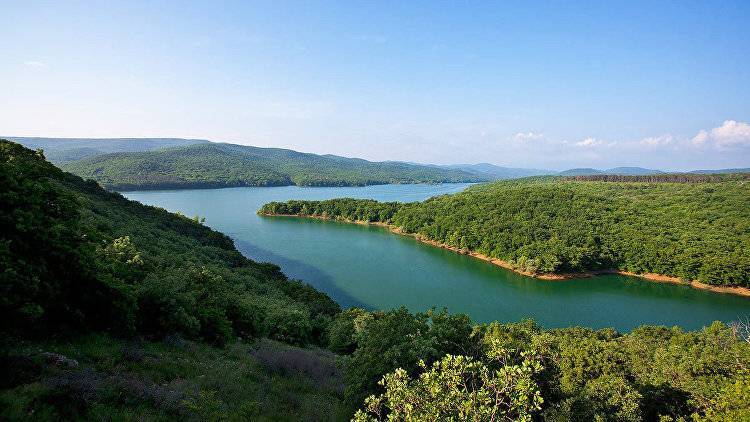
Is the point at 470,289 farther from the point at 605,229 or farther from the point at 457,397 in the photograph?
the point at 457,397

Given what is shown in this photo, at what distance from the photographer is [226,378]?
9.77m

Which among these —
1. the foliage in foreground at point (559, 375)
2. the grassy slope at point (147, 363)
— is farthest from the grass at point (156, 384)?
the foliage in foreground at point (559, 375)

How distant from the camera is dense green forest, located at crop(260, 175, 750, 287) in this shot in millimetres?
43906

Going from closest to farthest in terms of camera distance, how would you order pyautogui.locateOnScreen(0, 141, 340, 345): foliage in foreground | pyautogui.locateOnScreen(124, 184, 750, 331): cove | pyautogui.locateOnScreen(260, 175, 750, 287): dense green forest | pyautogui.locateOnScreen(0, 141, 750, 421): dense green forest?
pyautogui.locateOnScreen(0, 141, 750, 421): dense green forest, pyautogui.locateOnScreen(0, 141, 340, 345): foliage in foreground, pyautogui.locateOnScreen(124, 184, 750, 331): cove, pyautogui.locateOnScreen(260, 175, 750, 287): dense green forest

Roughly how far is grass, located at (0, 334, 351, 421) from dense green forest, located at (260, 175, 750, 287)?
41333 mm

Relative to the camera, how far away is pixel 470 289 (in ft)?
137

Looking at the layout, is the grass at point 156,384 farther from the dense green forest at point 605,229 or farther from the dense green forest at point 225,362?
the dense green forest at point 605,229

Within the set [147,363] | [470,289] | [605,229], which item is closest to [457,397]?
[147,363]

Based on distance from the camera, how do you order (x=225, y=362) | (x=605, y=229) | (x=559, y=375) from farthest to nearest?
1. (x=605, y=229)
2. (x=559, y=375)
3. (x=225, y=362)

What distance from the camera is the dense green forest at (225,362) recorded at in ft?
21.4


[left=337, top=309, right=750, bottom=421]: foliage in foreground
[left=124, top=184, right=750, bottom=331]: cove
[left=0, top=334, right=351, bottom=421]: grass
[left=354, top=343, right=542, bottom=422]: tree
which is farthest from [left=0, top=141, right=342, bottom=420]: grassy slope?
[left=124, top=184, right=750, bottom=331]: cove

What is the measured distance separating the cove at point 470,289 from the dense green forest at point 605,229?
2.41 meters

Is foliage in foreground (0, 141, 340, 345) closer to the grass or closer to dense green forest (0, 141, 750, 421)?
dense green forest (0, 141, 750, 421)

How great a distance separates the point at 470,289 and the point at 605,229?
26683 millimetres
